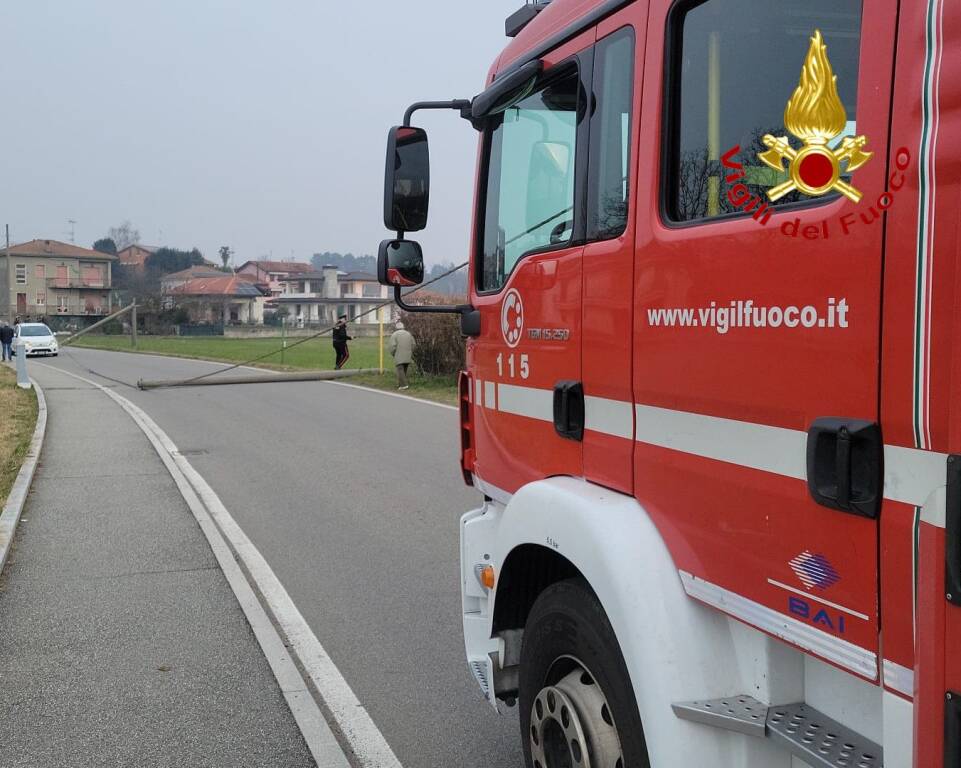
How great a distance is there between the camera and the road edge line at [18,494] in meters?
7.57

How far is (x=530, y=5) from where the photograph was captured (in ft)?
12.4

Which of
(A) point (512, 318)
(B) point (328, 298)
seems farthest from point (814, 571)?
(B) point (328, 298)

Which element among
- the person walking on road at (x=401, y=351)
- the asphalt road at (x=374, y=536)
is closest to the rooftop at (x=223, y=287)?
the person walking on road at (x=401, y=351)

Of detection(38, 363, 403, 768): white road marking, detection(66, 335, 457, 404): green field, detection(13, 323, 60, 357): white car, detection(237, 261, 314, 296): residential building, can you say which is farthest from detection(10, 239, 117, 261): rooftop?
detection(38, 363, 403, 768): white road marking

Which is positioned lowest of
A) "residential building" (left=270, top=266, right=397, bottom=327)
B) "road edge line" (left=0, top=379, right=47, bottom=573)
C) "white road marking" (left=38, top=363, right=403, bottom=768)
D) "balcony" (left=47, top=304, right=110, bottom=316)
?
"white road marking" (left=38, top=363, right=403, bottom=768)

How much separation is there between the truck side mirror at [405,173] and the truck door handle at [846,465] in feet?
7.35

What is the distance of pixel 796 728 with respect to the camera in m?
2.09

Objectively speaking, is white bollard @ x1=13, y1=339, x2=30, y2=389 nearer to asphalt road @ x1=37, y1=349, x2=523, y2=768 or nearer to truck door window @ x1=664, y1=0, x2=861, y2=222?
asphalt road @ x1=37, y1=349, x2=523, y2=768

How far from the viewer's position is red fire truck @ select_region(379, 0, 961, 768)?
5.54 feet

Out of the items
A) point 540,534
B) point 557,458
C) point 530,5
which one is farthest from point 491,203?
point 540,534

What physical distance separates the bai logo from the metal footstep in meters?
1.04

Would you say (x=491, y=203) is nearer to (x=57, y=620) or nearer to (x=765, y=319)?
(x=765, y=319)

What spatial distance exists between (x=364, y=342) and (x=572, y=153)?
1693 inches

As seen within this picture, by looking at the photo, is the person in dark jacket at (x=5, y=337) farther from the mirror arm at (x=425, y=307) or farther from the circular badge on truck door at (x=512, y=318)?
the circular badge on truck door at (x=512, y=318)
